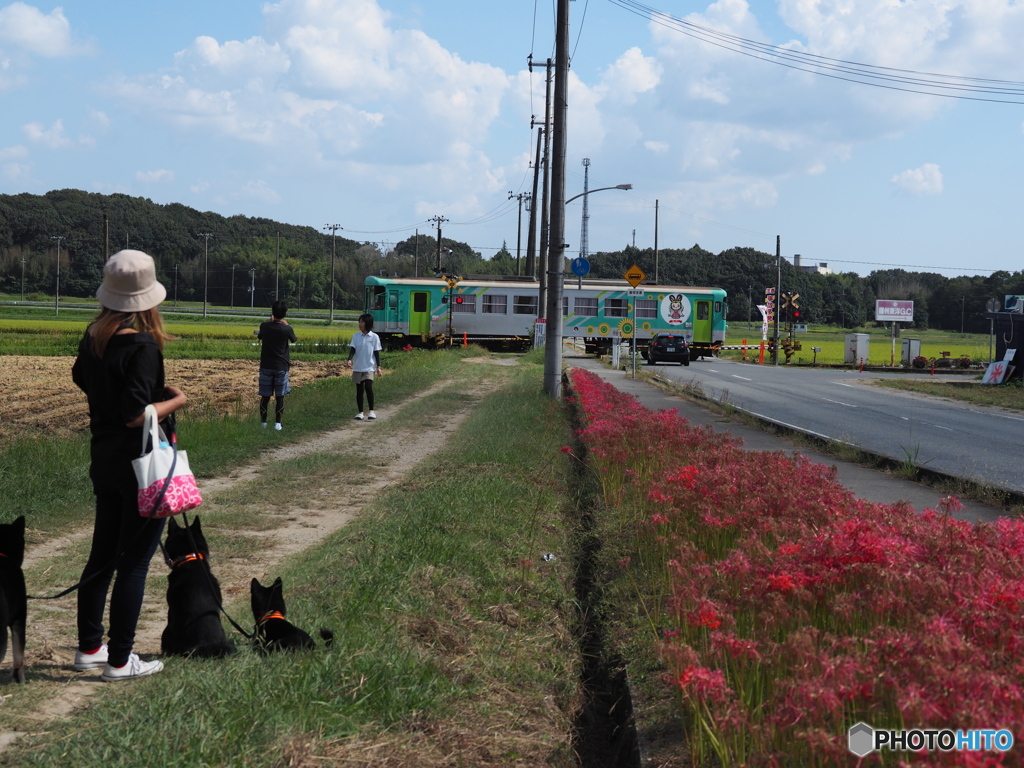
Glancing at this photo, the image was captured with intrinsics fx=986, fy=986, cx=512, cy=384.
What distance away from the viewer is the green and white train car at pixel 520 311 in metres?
47.2

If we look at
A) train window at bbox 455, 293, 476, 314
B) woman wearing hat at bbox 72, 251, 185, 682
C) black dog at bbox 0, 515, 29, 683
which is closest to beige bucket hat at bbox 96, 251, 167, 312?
woman wearing hat at bbox 72, 251, 185, 682

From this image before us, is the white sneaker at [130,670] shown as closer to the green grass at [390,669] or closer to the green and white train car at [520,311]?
the green grass at [390,669]

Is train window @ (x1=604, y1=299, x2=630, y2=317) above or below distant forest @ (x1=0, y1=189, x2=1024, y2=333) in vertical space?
below

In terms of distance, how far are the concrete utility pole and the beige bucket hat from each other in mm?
16115

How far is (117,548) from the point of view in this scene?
432 cm

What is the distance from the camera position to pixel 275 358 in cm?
1412

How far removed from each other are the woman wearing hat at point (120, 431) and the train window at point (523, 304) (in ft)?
147

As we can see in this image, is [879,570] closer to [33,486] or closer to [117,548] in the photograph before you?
[117,548]

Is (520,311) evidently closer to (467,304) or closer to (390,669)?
(467,304)

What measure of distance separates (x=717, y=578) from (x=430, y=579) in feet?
5.96

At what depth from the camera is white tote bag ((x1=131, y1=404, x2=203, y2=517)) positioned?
406cm

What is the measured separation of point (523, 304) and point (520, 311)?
38 centimetres

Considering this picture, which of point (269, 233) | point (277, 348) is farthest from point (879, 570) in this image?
point (269, 233)

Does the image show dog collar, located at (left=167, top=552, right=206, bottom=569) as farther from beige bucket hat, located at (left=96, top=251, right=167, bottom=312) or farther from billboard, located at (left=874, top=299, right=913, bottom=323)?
billboard, located at (left=874, top=299, right=913, bottom=323)
